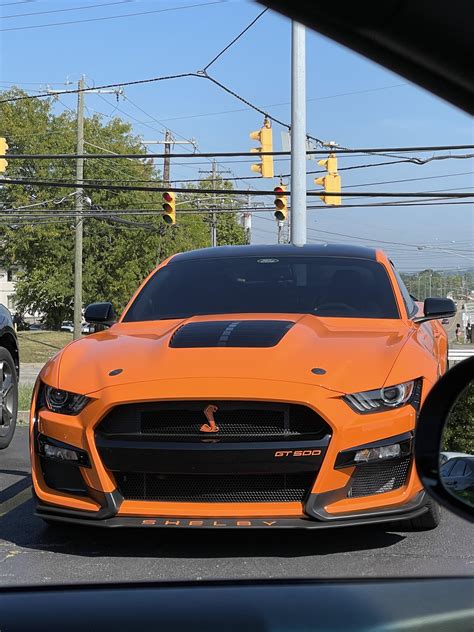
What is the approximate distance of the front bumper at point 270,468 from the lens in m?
4.15

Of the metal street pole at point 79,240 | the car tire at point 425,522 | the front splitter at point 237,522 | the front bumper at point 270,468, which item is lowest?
the car tire at point 425,522

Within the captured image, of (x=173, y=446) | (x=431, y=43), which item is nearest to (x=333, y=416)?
(x=173, y=446)

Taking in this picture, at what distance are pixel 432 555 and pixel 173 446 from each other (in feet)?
4.38

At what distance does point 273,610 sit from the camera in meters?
1.86

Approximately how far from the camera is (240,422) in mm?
4219

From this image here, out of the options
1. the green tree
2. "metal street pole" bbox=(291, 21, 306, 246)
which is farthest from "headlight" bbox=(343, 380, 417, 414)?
"metal street pole" bbox=(291, 21, 306, 246)

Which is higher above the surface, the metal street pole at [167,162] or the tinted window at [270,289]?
the metal street pole at [167,162]

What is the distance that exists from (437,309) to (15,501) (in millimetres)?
2827

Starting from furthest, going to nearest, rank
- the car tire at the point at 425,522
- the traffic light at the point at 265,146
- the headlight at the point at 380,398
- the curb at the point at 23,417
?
the traffic light at the point at 265,146 < the curb at the point at 23,417 < the car tire at the point at 425,522 < the headlight at the point at 380,398

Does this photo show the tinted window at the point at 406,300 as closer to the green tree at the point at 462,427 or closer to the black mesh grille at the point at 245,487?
the black mesh grille at the point at 245,487

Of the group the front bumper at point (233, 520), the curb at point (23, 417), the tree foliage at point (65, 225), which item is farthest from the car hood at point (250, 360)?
the tree foliage at point (65, 225)

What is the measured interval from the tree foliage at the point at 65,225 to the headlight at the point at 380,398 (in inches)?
1723

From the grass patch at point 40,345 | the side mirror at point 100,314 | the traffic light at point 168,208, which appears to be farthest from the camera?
the grass patch at point 40,345

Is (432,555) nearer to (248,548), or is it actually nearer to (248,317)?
(248,548)
